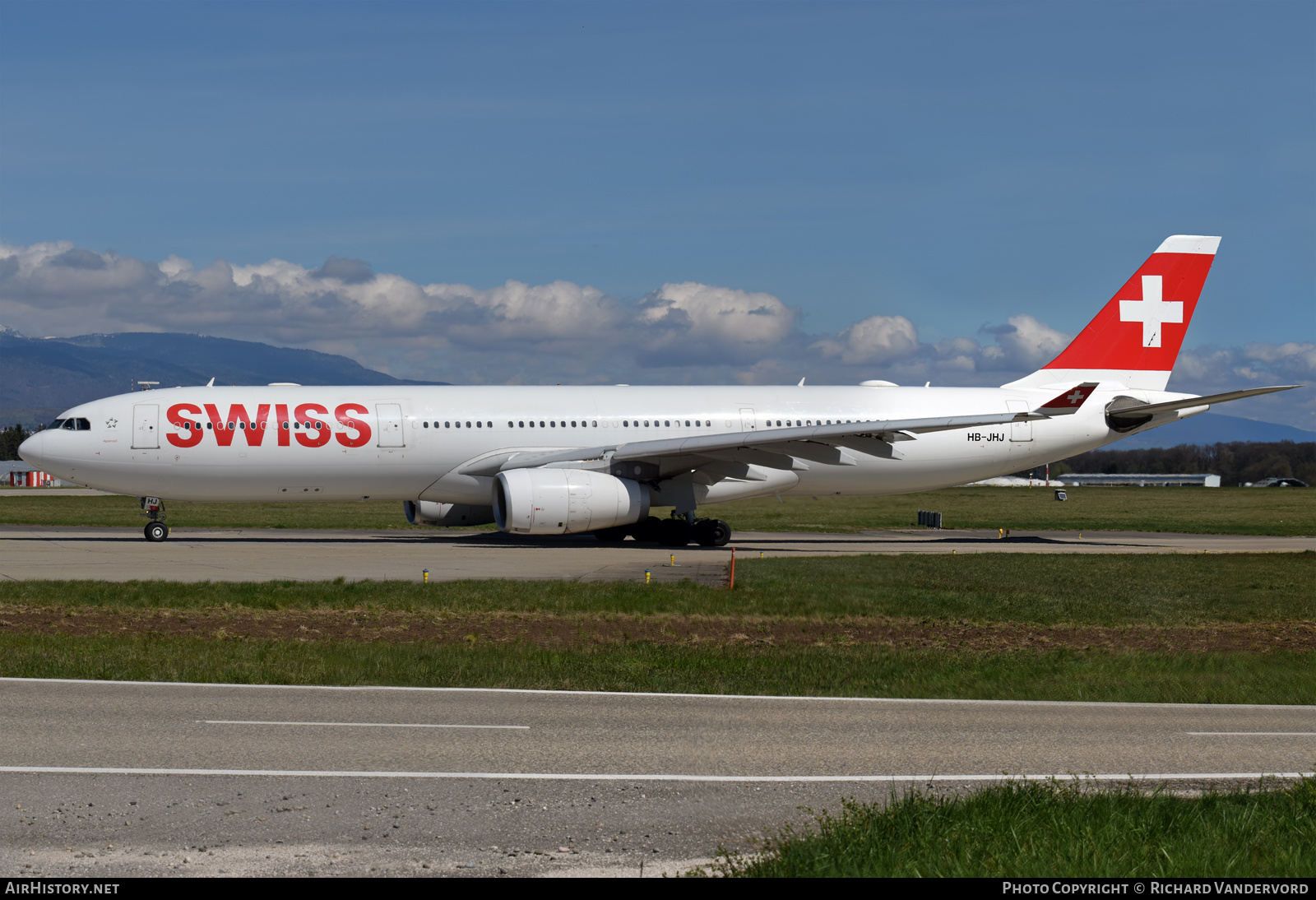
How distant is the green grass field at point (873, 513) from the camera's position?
4362cm

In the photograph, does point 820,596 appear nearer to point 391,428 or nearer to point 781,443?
point 781,443

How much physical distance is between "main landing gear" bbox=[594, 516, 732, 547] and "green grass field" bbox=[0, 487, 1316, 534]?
30.7ft

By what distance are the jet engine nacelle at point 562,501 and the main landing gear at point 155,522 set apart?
30.4 ft

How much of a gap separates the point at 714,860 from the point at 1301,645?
1342 cm

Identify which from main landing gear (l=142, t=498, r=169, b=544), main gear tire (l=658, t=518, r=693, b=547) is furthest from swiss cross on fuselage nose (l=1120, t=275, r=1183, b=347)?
main landing gear (l=142, t=498, r=169, b=544)

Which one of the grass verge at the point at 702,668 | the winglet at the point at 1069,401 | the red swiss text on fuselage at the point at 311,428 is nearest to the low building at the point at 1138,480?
the winglet at the point at 1069,401

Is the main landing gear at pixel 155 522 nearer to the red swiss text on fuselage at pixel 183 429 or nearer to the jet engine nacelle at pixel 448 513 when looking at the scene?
the red swiss text on fuselage at pixel 183 429

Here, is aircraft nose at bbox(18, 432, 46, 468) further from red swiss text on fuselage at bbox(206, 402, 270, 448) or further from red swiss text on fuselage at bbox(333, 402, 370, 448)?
red swiss text on fuselage at bbox(333, 402, 370, 448)

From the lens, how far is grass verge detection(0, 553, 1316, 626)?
1892 cm

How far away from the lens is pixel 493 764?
868 cm

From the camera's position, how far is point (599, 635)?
658 inches

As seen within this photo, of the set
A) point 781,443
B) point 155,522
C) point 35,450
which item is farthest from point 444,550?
point 35,450

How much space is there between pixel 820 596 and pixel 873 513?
3421 centimetres

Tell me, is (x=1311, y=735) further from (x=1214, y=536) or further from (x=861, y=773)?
(x=1214, y=536)
